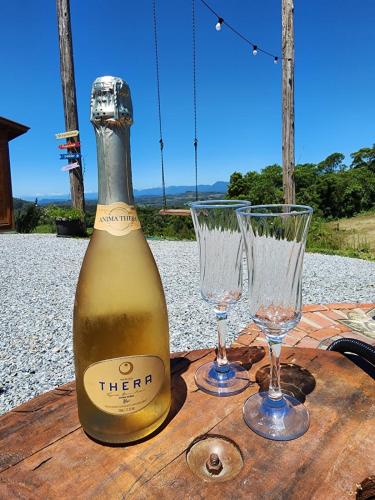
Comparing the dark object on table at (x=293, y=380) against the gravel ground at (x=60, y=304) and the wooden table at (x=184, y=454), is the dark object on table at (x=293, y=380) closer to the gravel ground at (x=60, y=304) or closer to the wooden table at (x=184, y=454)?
the wooden table at (x=184, y=454)

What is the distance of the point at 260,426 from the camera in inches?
30.5

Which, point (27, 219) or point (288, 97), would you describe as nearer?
point (288, 97)

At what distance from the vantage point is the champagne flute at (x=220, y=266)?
0.90m

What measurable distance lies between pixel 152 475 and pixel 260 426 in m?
0.26

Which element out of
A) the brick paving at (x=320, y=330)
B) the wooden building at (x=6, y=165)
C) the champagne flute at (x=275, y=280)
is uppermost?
the wooden building at (x=6, y=165)

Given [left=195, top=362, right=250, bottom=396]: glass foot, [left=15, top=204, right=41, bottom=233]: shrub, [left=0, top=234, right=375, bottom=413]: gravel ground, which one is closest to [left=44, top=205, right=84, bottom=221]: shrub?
[left=0, top=234, right=375, bottom=413]: gravel ground

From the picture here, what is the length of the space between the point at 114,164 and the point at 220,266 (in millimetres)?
396

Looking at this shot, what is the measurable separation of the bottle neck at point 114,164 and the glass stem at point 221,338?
39 centimetres

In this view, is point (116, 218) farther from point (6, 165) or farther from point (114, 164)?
point (6, 165)

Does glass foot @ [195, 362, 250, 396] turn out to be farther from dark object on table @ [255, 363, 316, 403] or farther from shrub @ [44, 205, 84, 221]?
shrub @ [44, 205, 84, 221]

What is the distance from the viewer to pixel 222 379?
967mm

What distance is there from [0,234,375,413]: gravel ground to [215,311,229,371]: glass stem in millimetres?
1775

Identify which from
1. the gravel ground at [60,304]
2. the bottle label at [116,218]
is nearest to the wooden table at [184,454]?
the bottle label at [116,218]

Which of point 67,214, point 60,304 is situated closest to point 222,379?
point 60,304
